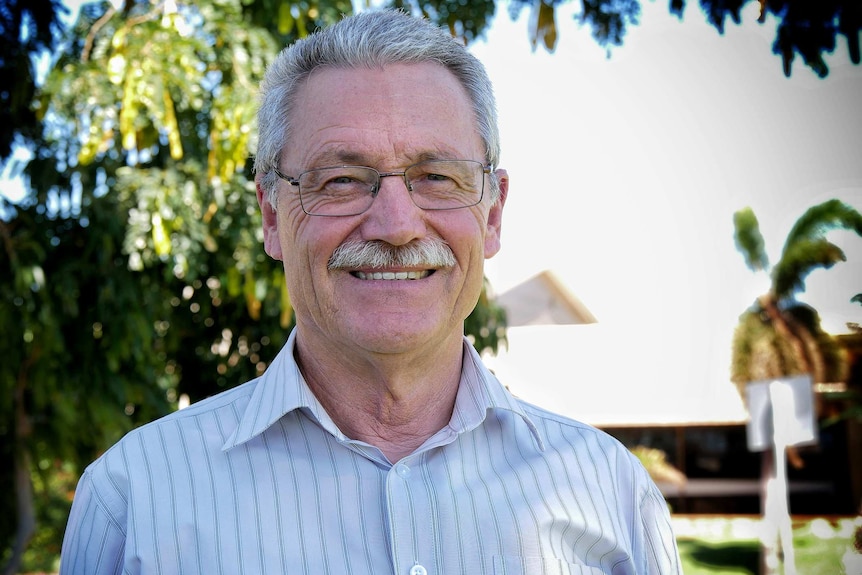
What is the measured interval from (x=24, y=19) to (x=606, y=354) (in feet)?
33.8

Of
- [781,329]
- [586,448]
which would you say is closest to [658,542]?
[586,448]

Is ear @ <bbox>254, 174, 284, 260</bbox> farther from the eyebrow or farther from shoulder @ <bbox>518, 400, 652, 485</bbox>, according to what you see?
shoulder @ <bbox>518, 400, 652, 485</bbox>

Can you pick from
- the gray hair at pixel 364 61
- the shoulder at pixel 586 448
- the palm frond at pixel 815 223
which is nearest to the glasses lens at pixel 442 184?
the gray hair at pixel 364 61

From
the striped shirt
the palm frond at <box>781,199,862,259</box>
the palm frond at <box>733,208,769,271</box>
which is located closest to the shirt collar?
the striped shirt

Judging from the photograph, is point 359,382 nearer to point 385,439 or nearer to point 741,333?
point 385,439

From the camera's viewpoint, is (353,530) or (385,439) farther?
(385,439)

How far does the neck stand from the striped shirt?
0.05m

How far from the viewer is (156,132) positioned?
3.80 meters

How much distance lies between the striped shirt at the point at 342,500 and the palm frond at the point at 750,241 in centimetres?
1113

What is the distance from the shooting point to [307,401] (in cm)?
141

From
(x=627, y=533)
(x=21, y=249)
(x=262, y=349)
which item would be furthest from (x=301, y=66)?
(x=262, y=349)

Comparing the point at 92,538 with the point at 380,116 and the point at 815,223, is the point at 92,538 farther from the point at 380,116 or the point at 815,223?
the point at 815,223

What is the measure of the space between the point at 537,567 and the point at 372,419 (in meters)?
0.37

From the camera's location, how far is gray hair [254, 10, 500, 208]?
1.43 metres
